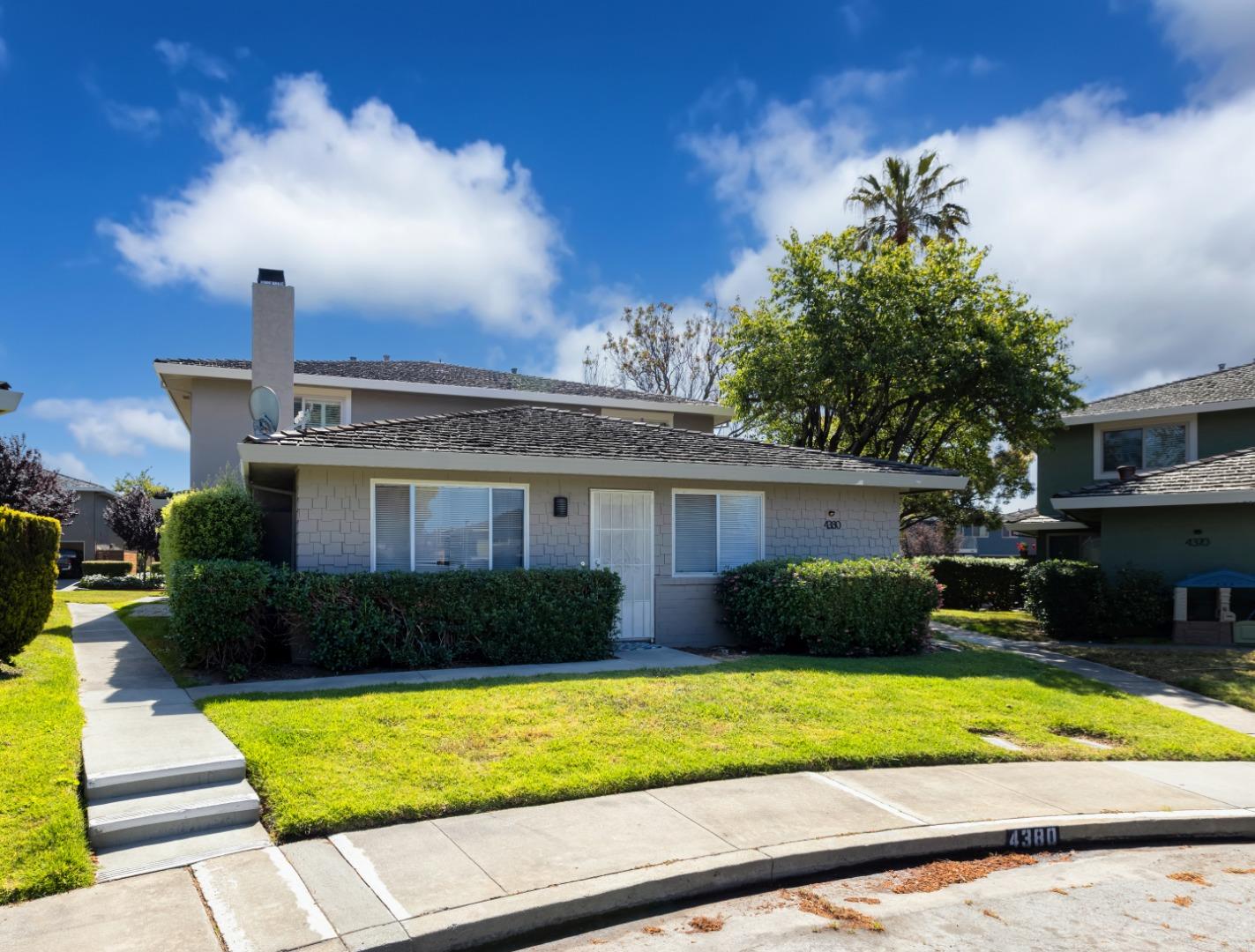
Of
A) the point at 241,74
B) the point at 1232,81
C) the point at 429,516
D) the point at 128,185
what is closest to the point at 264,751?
the point at 429,516

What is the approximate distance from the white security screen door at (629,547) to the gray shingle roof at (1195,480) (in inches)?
414

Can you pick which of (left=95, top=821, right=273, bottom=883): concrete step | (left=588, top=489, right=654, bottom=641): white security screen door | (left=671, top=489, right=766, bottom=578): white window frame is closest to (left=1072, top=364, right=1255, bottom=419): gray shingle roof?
(left=671, top=489, right=766, bottom=578): white window frame

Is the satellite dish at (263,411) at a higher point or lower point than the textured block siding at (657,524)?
higher

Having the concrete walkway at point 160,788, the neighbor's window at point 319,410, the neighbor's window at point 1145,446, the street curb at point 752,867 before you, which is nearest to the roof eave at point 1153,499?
the neighbor's window at point 1145,446

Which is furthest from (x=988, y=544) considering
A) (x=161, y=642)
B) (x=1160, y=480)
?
(x=161, y=642)

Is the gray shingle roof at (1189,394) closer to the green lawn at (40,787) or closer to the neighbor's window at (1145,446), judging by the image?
the neighbor's window at (1145,446)

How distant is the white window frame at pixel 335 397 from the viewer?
18.6 m

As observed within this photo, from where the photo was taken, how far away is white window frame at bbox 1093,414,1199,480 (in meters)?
21.0

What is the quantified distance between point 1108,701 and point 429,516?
8975 millimetres

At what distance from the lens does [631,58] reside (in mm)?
13719

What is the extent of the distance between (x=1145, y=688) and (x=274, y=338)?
14915 millimetres

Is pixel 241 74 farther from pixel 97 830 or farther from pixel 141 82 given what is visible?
pixel 97 830

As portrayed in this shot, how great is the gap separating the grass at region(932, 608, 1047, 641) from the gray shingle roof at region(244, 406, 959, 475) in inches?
218

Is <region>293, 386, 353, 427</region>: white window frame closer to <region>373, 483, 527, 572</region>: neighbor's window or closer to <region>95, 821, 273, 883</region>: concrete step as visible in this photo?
<region>373, 483, 527, 572</region>: neighbor's window
